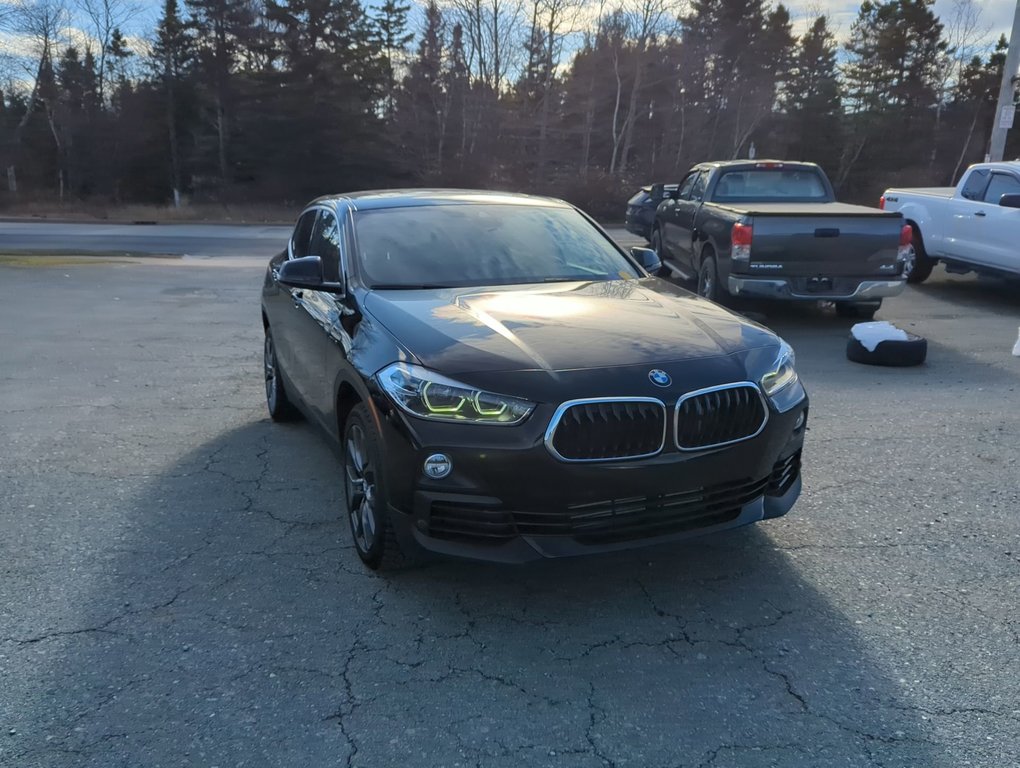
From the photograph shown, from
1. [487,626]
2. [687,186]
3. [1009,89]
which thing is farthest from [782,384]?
[1009,89]

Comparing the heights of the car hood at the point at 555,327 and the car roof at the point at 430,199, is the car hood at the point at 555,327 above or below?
below

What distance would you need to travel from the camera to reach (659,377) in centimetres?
340

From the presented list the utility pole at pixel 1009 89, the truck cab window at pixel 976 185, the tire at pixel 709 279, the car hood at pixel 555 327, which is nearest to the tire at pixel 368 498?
the car hood at pixel 555 327

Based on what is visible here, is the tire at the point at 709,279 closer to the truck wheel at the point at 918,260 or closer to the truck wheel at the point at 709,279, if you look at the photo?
the truck wheel at the point at 709,279

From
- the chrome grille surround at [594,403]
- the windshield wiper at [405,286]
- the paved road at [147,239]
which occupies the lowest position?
the paved road at [147,239]

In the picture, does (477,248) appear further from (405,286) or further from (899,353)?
(899,353)

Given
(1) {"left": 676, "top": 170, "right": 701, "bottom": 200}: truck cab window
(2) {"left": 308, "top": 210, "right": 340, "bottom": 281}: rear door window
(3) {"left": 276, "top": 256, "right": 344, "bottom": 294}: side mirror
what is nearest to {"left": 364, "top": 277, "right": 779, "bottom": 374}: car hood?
(3) {"left": 276, "top": 256, "right": 344, "bottom": 294}: side mirror

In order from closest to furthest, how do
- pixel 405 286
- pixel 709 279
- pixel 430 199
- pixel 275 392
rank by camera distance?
pixel 405 286 → pixel 430 199 → pixel 275 392 → pixel 709 279

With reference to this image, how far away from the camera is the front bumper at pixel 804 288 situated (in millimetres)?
9398

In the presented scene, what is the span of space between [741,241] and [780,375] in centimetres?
595

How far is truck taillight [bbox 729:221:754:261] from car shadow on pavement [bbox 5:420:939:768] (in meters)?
5.54

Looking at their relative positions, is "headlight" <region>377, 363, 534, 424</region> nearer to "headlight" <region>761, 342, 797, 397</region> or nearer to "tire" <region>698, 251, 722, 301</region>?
"headlight" <region>761, 342, 797, 397</region>

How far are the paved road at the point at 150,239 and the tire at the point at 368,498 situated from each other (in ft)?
57.0

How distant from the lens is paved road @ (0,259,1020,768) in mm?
2768
